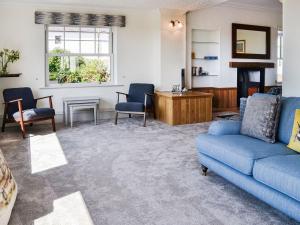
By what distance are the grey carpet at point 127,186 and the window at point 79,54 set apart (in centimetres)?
216

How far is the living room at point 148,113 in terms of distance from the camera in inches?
95.5

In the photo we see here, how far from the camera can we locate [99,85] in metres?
6.86

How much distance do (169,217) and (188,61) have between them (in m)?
5.56

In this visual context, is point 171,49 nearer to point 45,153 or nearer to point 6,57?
point 6,57

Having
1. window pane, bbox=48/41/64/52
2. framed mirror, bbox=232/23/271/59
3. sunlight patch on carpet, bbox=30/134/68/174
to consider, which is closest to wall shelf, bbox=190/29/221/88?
framed mirror, bbox=232/23/271/59

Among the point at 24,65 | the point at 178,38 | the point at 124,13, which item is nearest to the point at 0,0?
the point at 24,65

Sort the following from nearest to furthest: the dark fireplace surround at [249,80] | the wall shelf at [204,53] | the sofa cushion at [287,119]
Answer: the sofa cushion at [287,119], the wall shelf at [204,53], the dark fireplace surround at [249,80]

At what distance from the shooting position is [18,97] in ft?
18.9

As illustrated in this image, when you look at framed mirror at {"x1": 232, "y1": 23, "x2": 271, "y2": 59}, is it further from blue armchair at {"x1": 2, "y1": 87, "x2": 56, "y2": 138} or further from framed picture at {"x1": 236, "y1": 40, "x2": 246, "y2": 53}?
blue armchair at {"x1": 2, "y1": 87, "x2": 56, "y2": 138}

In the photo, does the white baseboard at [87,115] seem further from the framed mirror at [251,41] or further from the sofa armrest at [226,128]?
the sofa armrest at [226,128]

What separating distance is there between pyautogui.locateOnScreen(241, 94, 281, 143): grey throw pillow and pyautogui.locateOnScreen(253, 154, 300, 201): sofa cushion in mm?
447

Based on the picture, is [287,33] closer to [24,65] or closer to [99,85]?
[99,85]

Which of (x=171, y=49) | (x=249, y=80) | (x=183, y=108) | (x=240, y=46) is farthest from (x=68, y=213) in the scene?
(x=249, y=80)

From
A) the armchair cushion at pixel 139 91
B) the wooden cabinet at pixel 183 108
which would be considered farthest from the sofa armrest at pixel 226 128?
the armchair cushion at pixel 139 91
